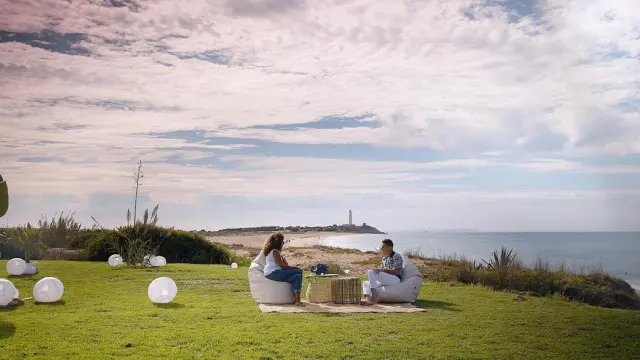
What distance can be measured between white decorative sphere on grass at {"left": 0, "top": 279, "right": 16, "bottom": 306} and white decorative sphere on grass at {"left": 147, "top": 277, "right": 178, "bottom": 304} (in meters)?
1.95

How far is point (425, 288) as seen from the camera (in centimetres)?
1179

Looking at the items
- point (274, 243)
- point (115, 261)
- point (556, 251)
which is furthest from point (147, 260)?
point (556, 251)

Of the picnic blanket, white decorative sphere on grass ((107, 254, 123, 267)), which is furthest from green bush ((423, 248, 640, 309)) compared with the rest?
white decorative sphere on grass ((107, 254, 123, 267))

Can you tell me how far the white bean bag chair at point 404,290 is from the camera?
9523 millimetres

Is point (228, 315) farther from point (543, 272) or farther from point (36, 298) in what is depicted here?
point (543, 272)

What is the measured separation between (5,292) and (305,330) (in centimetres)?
455

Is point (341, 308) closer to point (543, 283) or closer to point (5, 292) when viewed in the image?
point (5, 292)

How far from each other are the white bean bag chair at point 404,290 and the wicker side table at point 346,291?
381 mm

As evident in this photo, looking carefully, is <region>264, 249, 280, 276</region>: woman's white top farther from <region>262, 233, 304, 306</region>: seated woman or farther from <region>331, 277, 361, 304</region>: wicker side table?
<region>331, 277, 361, 304</region>: wicker side table

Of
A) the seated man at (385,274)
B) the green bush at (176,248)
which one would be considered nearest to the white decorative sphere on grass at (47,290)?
the seated man at (385,274)

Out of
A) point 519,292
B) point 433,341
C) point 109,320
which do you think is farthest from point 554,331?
point 109,320

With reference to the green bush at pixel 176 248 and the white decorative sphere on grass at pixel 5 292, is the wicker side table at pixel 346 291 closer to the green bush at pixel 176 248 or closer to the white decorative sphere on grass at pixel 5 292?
the white decorative sphere on grass at pixel 5 292

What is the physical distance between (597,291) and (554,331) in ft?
20.0

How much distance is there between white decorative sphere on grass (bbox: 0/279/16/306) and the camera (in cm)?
852
